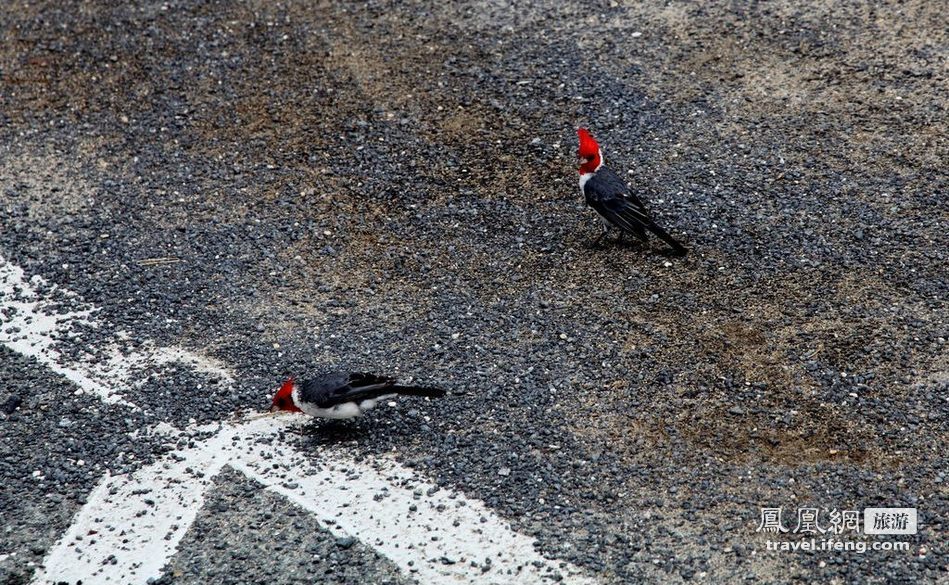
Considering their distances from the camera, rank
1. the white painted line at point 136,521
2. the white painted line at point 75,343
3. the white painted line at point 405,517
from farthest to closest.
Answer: the white painted line at point 75,343, the white painted line at point 136,521, the white painted line at point 405,517

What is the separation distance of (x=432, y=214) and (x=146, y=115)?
337 centimetres

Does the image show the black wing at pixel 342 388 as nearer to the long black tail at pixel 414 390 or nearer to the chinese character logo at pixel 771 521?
the long black tail at pixel 414 390

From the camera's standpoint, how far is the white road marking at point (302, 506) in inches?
237

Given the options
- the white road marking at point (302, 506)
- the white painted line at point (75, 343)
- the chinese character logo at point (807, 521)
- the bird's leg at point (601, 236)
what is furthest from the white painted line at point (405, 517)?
the bird's leg at point (601, 236)

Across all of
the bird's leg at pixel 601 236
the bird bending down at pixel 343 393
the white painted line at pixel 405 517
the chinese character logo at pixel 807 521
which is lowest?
the chinese character logo at pixel 807 521

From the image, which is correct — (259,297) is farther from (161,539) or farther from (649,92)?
(649,92)

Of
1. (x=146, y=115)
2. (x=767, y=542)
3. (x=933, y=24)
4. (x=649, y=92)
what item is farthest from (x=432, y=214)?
(x=933, y=24)

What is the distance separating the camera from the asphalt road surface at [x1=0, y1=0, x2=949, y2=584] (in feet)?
20.5

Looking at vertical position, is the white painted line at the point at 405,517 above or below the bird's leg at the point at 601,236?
below

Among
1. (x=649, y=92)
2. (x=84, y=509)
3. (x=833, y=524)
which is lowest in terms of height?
(x=833, y=524)

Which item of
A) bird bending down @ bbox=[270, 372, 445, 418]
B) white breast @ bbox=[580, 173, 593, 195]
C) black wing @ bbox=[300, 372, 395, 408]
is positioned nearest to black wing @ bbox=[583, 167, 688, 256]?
white breast @ bbox=[580, 173, 593, 195]

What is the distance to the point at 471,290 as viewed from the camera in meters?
8.19

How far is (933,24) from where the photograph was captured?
34.5ft

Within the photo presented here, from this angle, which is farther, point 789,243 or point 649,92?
point 649,92
